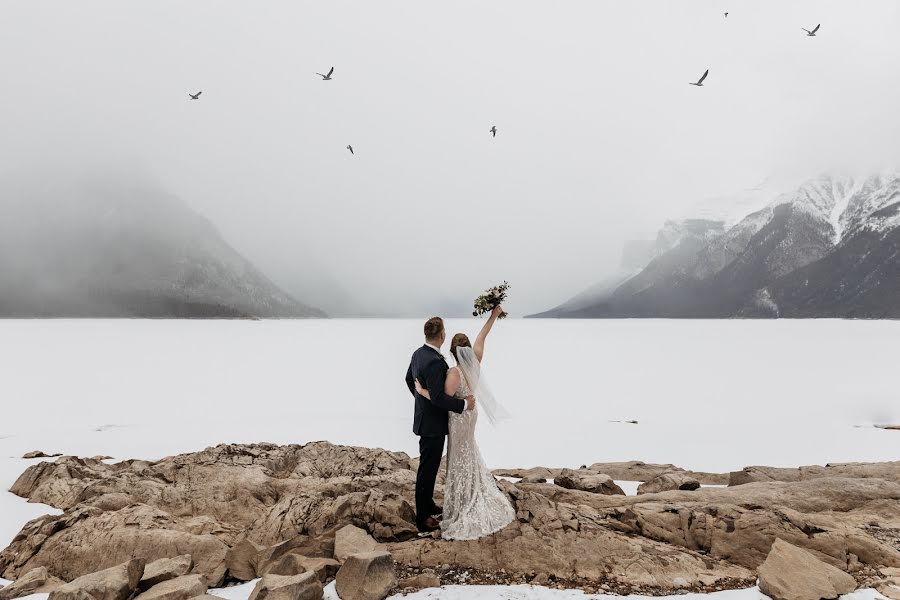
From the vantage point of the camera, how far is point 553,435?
22.0 metres

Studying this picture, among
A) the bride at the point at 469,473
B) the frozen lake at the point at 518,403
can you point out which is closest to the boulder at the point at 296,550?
the bride at the point at 469,473

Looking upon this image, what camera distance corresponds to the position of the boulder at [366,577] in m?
4.94

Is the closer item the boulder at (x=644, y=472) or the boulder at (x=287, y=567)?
the boulder at (x=287, y=567)

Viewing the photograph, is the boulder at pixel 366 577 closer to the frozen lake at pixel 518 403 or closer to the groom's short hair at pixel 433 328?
the groom's short hair at pixel 433 328

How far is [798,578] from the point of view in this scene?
16.2 ft

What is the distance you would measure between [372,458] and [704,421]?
71.1 feet

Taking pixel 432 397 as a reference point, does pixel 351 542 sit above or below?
below

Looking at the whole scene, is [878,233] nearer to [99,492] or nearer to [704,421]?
[704,421]

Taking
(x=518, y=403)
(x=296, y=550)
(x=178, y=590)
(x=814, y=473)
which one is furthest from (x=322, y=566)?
(x=518, y=403)

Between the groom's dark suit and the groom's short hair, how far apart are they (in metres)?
0.15

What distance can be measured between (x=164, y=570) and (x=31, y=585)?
1721 mm

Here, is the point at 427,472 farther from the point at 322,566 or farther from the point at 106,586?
the point at 106,586

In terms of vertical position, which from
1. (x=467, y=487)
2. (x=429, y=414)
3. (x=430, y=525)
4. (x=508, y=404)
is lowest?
(x=508, y=404)

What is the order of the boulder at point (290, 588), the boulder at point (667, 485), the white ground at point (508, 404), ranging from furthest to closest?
the white ground at point (508, 404) < the boulder at point (667, 485) < the boulder at point (290, 588)
